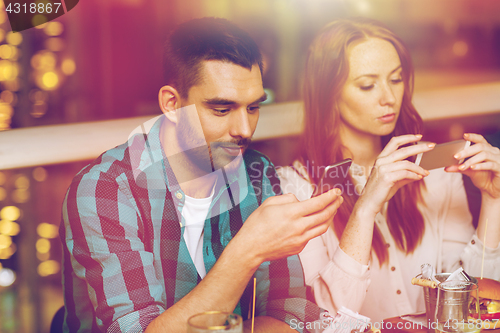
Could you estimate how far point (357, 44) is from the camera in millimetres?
1431

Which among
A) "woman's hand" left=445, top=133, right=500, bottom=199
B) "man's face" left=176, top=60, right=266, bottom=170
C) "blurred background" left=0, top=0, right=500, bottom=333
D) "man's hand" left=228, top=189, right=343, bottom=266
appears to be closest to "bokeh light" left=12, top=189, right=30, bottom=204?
"blurred background" left=0, top=0, right=500, bottom=333

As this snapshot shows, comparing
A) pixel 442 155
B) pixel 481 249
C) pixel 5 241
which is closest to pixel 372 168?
pixel 442 155

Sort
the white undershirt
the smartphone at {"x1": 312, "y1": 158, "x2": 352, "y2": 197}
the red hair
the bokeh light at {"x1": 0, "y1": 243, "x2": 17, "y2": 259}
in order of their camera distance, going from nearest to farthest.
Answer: the smartphone at {"x1": 312, "y1": 158, "x2": 352, "y2": 197} < the white undershirt < the bokeh light at {"x1": 0, "y1": 243, "x2": 17, "y2": 259} < the red hair

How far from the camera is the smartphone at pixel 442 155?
1338mm

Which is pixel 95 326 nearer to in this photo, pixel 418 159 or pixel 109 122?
pixel 109 122

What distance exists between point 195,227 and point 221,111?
351 millimetres

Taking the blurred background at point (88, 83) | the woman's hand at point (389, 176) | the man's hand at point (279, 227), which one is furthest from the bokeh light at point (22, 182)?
the woman's hand at point (389, 176)

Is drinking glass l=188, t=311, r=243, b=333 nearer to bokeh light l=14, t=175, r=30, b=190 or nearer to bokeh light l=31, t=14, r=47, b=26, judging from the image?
bokeh light l=14, t=175, r=30, b=190

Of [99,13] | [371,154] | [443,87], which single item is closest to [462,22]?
[443,87]

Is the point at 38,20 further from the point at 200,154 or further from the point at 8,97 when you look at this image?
the point at 200,154

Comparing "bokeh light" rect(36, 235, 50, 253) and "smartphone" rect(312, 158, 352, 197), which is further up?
"smartphone" rect(312, 158, 352, 197)

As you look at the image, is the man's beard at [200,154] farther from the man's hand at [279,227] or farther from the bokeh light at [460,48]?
the bokeh light at [460,48]

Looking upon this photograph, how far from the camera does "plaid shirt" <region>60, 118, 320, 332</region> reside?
3.26ft

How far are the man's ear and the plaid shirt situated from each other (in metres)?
0.07
